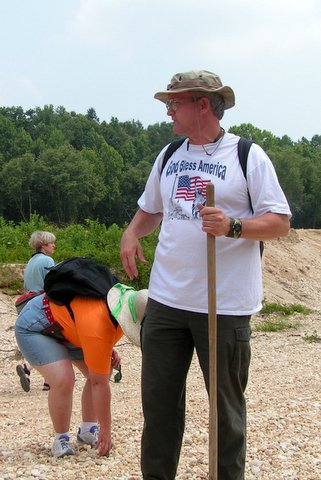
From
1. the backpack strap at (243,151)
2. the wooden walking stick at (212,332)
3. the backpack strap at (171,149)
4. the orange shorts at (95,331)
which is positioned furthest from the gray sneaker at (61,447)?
the backpack strap at (243,151)

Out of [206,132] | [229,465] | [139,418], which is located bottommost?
[139,418]

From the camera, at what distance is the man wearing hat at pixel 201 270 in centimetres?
333

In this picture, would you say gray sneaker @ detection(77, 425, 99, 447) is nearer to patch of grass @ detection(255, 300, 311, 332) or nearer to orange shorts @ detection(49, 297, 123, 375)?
orange shorts @ detection(49, 297, 123, 375)

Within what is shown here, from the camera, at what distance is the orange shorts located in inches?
177

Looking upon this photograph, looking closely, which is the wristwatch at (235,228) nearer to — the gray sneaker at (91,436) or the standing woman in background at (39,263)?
the gray sneaker at (91,436)

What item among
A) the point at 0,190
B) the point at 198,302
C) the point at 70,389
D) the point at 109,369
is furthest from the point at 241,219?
the point at 0,190

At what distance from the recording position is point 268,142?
4112 inches

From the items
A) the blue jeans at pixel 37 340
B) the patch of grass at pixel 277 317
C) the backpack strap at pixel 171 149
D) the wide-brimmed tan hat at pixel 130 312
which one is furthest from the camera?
the patch of grass at pixel 277 317

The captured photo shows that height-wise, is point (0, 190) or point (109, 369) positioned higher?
point (0, 190)

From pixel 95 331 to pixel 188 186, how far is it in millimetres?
1443

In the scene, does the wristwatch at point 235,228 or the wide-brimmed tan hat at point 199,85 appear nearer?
the wristwatch at point 235,228

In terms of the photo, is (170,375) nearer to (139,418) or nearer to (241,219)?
(241,219)

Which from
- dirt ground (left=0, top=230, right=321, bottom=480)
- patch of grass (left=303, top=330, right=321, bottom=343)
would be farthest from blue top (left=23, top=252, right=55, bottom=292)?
patch of grass (left=303, top=330, right=321, bottom=343)

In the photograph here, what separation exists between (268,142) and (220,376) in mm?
103388
